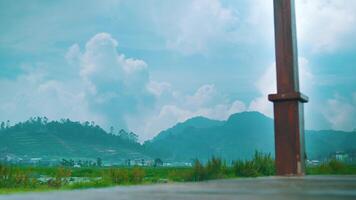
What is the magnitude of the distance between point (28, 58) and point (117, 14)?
44.2 ft

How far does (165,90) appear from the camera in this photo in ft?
175

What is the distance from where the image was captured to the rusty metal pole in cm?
498

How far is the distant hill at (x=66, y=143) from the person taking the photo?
6272 cm

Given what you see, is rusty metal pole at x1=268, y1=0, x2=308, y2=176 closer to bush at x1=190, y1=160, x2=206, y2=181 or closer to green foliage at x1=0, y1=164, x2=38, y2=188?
bush at x1=190, y1=160, x2=206, y2=181

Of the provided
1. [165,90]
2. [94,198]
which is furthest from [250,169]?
[165,90]

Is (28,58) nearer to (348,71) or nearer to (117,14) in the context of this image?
(117,14)

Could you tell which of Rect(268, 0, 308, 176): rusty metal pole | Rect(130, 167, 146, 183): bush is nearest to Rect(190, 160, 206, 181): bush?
Rect(130, 167, 146, 183): bush

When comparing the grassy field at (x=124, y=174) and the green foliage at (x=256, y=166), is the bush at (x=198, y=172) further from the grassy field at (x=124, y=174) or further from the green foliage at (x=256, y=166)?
the green foliage at (x=256, y=166)

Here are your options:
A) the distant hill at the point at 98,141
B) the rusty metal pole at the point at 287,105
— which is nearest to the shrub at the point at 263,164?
the rusty metal pole at the point at 287,105

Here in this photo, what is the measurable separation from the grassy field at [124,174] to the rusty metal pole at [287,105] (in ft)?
1.95

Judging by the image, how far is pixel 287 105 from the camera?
16.5 feet

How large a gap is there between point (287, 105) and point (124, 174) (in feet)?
5.96

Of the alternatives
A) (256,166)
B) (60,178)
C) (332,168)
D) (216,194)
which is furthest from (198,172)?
(216,194)

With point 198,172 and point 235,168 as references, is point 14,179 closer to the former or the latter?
point 198,172
